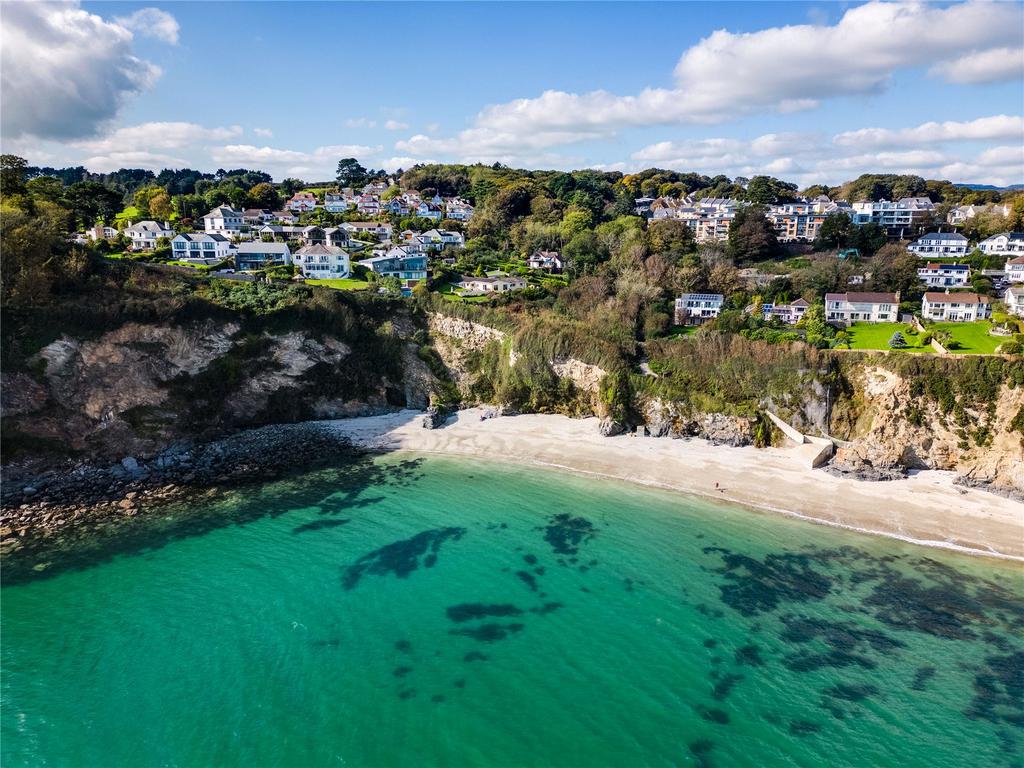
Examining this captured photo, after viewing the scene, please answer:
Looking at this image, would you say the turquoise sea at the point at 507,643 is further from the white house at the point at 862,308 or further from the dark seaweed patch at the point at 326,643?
the white house at the point at 862,308

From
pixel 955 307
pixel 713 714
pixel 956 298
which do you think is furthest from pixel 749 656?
pixel 956 298

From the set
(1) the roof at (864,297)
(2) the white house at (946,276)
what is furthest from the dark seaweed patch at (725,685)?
(2) the white house at (946,276)

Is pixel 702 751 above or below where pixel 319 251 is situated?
below

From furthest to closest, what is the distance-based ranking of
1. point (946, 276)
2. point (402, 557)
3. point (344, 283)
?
point (344, 283) < point (946, 276) < point (402, 557)

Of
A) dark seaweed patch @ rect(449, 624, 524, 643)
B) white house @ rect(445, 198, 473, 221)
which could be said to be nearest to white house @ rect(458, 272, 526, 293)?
dark seaweed patch @ rect(449, 624, 524, 643)

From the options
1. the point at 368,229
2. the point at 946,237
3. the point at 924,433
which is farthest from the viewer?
the point at 368,229

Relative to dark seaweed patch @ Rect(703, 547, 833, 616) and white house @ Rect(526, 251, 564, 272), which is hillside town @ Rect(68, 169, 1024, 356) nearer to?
white house @ Rect(526, 251, 564, 272)

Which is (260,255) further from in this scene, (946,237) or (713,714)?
(946,237)

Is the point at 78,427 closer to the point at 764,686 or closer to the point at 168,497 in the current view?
the point at 168,497
